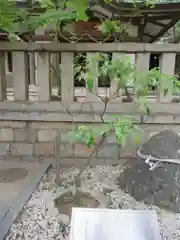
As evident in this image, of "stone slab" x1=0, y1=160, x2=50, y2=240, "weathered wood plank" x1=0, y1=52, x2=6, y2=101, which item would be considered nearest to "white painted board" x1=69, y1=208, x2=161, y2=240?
"stone slab" x1=0, y1=160, x2=50, y2=240

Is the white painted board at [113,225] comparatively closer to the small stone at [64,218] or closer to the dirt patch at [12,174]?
the small stone at [64,218]

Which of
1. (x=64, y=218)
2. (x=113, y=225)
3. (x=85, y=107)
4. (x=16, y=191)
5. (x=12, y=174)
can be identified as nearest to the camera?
(x=113, y=225)

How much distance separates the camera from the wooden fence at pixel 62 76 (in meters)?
3.14

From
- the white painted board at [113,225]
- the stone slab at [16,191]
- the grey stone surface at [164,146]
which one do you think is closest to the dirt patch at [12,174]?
the stone slab at [16,191]

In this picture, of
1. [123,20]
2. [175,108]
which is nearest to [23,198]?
[175,108]

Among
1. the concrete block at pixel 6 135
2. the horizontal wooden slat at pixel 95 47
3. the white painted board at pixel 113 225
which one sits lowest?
the concrete block at pixel 6 135

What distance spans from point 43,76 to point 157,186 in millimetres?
1752

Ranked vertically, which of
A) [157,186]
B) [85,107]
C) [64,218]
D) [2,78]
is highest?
[2,78]

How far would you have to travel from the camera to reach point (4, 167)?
10.7 ft

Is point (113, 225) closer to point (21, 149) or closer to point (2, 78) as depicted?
point (21, 149)

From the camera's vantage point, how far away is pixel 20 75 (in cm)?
331

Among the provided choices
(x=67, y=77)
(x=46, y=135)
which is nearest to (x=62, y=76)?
(x=67, y=77)

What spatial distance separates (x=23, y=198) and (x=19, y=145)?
1.02 metres

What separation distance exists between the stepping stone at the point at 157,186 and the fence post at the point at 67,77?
1172 millimetres
